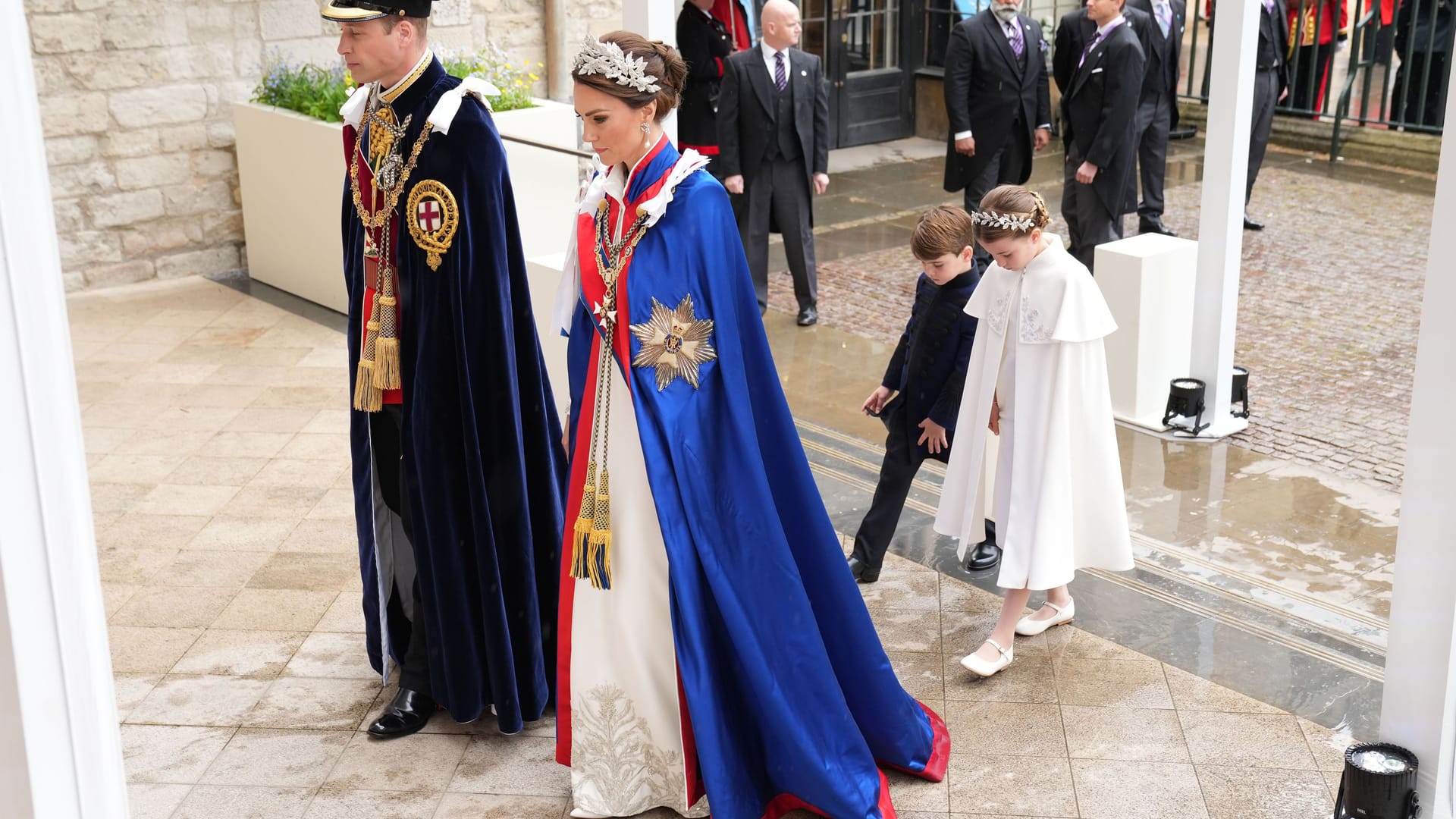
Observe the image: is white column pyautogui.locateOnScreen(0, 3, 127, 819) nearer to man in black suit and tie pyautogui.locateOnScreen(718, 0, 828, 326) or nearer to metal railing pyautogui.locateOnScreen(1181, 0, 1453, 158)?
man in black suit and tie pyautogui.locateOnScreen(718, 0, 828, 326)

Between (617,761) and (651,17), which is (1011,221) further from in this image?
(617,761)

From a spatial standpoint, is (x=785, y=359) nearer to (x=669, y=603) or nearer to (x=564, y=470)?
(x=564, y=470)

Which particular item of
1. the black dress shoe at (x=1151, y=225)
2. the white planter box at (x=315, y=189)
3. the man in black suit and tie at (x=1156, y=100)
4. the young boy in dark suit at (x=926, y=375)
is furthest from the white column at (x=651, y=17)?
the black dress shoe at (x=1151, y=225)

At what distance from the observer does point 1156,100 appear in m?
8.11

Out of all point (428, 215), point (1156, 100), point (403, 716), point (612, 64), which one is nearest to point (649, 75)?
point (612, 64)

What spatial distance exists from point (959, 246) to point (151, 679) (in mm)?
2541

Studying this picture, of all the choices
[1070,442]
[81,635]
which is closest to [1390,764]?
[1070,442]

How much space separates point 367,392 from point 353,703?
0.92 metres

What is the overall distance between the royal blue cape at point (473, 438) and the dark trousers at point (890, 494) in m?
1.11

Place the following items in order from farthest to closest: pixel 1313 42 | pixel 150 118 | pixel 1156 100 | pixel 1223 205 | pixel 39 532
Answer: pixel 1313 42, pixel 1156 100, pixel 150 118, pixel 1223 205, pixel 39 532

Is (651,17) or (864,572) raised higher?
(651,17)

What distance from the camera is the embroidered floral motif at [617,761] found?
127 inches

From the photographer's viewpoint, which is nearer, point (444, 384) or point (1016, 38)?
point (444, 384)

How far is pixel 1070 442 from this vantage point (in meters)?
3.82
